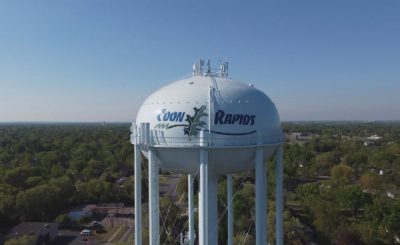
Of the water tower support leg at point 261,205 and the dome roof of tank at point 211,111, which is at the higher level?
the dome roof of tank at point 211,111

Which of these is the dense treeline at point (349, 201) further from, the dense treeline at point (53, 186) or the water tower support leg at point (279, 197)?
the dense treeline at point (53, 186)

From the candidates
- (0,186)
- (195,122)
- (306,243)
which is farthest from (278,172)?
(0,186)

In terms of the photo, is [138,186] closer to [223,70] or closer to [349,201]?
[223,70]

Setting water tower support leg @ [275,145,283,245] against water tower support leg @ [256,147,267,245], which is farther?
water tower support leg @ [275,145,283,245]

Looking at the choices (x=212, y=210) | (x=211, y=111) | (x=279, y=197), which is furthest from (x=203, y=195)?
(x=279, y=197)

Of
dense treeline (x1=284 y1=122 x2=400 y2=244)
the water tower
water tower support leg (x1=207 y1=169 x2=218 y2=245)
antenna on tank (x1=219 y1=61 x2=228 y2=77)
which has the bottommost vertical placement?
dense treeline (x1=284 y1=122 x2=400 y2=244)

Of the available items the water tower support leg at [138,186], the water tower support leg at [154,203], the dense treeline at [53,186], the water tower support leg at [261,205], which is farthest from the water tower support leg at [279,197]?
the dense treeline at [53,186]

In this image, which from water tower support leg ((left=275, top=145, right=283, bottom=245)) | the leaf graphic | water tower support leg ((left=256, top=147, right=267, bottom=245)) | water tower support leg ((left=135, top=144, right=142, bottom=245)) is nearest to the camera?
the leaf graphic

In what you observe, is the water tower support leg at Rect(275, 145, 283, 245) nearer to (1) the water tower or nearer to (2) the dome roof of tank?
(1) the water tower

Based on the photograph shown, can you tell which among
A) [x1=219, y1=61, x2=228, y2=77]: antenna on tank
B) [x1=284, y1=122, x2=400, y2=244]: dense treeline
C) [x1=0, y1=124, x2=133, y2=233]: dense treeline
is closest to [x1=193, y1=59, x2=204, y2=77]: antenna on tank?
[x1=219, y1=61, x2=228, y2=77]: antenna on tank
